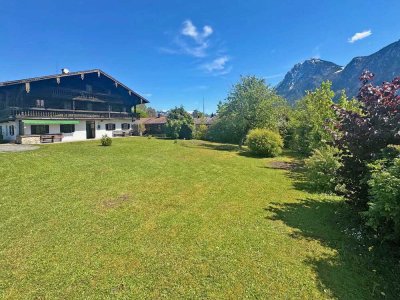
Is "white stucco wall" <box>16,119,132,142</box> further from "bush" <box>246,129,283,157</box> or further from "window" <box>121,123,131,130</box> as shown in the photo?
"bush" <box>246,129,283,157</box>

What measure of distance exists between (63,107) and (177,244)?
3288cm

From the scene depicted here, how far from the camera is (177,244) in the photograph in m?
6.34

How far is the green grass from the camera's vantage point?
4.80m

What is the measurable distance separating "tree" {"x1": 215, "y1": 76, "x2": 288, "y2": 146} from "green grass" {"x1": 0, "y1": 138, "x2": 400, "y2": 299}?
67.0 ft

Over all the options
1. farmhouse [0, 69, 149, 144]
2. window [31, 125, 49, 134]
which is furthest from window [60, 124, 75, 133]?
window [31, 125, 49, 134]

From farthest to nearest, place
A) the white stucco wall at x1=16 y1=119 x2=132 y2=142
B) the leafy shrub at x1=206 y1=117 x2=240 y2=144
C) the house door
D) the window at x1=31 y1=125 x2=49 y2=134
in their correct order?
A: the leafy shrub at x1=206 y1=117 x2=240 y2=144 → the house door → the white stucco wall at x1=16 y1=119 x2=132 y2=142 → the window at x1=31 y1=125 x2=49 y2=134

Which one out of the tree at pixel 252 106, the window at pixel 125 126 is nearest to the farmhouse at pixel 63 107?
the window at pixel 125 126

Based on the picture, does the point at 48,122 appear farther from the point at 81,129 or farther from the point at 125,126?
the point at 125,126

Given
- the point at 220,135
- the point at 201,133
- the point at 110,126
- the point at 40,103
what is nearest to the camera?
the point at 40,103

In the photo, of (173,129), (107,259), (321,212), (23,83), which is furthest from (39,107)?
(321,212)

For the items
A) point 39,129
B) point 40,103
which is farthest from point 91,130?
point 39,129

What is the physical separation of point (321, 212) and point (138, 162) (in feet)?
39.0

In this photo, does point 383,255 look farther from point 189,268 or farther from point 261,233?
point 189,268

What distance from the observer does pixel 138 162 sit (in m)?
16.9
